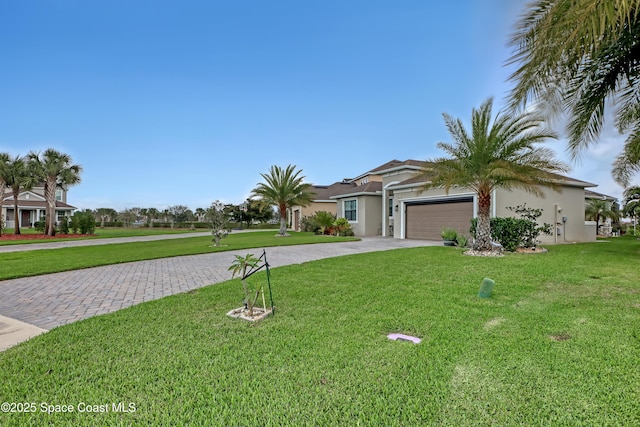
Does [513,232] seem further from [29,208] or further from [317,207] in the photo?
[29,208]

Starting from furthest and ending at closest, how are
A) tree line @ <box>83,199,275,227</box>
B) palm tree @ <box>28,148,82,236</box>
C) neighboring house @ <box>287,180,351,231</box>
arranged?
tree line @ <box>83,199,275,227</box>, neighboring house @ <box>287,180,351,231</box>, palm tree @ <box>28,148,82,236</box>

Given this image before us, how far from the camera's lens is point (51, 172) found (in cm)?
2703

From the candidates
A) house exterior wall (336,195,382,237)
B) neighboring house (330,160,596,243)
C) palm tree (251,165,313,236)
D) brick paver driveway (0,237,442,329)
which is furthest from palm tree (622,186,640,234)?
brick paver driveway (0,237,442,329)

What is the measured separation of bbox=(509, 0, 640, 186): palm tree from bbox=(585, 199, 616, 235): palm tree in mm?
24840

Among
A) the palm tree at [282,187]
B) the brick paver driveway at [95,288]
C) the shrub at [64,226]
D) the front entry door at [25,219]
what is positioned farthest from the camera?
the front entry door at [25,219]

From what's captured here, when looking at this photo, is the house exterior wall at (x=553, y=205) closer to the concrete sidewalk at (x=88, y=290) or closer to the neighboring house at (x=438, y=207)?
the neighboring house at (x=438, y=207)

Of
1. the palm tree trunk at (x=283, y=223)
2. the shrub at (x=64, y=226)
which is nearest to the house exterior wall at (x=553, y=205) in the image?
the palm tree trunk at (x=283, y=223)

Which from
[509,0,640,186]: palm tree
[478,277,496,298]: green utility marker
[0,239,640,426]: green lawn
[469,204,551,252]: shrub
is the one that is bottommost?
[0,239,640,426]: green lawn

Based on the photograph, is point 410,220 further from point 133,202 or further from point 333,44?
point 133,202

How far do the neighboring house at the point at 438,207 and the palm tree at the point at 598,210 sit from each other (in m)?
12.8

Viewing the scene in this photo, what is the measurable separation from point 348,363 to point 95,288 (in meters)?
6.76

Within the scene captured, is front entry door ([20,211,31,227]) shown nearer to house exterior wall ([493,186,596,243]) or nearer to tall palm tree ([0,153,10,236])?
tall palm tree ([0,153,10,236])

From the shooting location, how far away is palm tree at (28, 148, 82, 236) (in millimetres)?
26984

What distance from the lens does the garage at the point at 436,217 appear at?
59.1 feet
